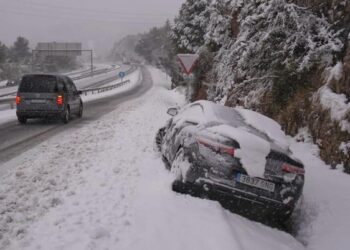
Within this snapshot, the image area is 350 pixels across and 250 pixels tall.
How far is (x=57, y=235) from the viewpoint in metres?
5.01

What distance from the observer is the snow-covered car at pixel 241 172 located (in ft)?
19.8

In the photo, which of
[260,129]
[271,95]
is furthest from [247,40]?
[260,129]

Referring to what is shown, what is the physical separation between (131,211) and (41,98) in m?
11.4

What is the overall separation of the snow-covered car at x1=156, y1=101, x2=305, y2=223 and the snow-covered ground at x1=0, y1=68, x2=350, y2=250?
8.7 inches

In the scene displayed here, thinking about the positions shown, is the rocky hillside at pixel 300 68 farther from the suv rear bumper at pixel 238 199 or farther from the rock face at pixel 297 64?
the suv rear bumper at pixel 238 199

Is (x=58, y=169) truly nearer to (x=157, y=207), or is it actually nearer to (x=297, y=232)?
(x=157, y=207)

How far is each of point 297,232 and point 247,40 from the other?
24.7ft

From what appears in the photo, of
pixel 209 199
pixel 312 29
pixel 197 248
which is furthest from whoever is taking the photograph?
pixel 312 29

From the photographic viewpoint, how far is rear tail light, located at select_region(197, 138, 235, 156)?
6.02 m

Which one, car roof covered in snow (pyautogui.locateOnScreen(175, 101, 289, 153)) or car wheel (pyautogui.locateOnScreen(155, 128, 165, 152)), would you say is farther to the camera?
car wheel (pyautogui.locateOnScreen(155, 128, 165, 152))

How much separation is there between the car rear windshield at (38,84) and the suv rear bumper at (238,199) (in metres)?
11.2

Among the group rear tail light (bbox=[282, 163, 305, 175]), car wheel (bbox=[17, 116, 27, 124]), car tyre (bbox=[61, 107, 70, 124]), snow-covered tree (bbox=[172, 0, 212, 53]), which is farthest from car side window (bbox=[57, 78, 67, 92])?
snow-covered tree (bbox=[172, 0, 212, 53])

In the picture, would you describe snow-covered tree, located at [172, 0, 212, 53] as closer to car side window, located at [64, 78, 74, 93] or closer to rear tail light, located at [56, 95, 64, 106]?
car side window, located at [64, 78, 74, 93]

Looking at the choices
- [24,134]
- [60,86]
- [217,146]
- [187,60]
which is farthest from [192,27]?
[217,146]
